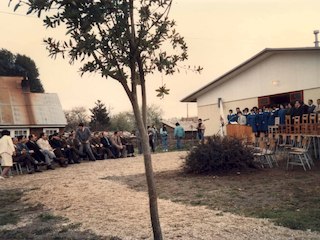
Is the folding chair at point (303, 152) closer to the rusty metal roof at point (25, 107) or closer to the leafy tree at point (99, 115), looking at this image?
the rusty metal roof at point (25, 107)

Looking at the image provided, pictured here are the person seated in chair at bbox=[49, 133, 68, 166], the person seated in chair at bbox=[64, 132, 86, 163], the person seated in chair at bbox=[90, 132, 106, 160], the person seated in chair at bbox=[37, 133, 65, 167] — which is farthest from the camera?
the person seated in chair at bbox=[90, 132, 106, 160]

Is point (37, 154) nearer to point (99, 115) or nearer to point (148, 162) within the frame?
point (148, 162)

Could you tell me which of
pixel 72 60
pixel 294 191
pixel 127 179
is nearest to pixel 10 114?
pixel 127 179

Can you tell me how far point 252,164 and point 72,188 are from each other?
5.57 m

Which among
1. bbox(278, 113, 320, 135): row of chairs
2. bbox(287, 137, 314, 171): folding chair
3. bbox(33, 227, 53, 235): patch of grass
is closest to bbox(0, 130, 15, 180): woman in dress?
bbox(33, 227, 53, 235): patch of grass

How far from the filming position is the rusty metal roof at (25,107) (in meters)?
35.4

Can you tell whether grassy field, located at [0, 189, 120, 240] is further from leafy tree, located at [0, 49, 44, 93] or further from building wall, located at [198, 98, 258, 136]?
leafy tree, located at [0, 49, 44, 93]

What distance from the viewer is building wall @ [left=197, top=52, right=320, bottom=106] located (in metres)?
18.3

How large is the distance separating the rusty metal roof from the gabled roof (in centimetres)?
1591

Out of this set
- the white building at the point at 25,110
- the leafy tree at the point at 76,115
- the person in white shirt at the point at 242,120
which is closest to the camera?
the person in white shirt at the point at 242,120

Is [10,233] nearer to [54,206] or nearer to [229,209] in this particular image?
[54,206]

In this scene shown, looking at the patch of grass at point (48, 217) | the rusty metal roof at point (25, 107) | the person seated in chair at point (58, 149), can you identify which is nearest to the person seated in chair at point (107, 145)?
the person seated in chair at point (58, 149)

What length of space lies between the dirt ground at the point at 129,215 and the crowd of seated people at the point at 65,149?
4.32 metres

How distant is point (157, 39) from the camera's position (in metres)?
4.85
